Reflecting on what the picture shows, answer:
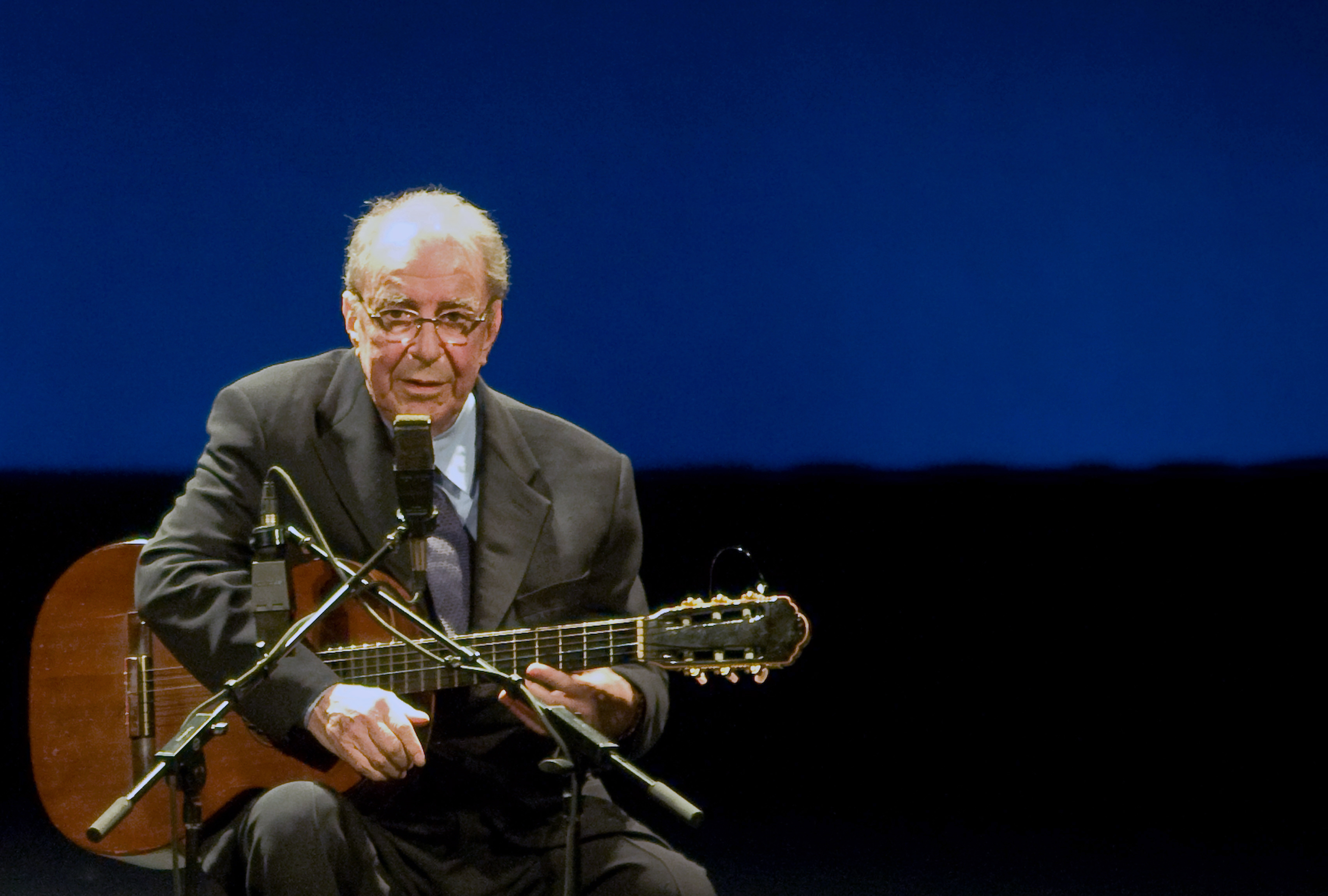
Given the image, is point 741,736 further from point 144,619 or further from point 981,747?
point 144,619

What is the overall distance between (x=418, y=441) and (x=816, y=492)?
2059mm

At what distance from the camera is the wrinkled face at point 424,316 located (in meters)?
2.53

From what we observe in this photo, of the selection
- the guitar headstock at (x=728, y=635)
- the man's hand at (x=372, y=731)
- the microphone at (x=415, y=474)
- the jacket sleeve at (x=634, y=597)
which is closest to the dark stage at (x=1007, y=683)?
the jacket sleeve at (x=634, y=597)

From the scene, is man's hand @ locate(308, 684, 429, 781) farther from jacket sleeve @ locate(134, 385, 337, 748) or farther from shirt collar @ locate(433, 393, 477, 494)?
shirt collar @ locate(433, 393, 477, 494)

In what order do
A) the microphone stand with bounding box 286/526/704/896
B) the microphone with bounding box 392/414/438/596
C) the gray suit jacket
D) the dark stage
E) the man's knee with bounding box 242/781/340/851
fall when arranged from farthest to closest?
the dark stage → the gray suit jacket → the man's knee with bounding box 242/781/340/851 → the microphone with bounding box 392/414/438/596 → the microphone stand with bounding box 286/526/704/896

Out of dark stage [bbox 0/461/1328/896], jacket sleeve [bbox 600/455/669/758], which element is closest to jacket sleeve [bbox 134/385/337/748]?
jacket sleeve [bbox 600/455/669/758]

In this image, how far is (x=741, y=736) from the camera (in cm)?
387

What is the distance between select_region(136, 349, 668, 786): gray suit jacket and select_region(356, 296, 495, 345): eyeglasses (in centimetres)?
18

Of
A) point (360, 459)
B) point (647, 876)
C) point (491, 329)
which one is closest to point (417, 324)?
point (491, 329)

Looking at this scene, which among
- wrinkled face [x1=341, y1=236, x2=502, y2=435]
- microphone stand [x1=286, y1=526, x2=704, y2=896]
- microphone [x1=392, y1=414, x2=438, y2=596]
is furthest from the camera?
wrinkled face [x1=341, y1=236, x2=502, y2=435]

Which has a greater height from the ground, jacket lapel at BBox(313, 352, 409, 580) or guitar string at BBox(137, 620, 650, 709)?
jacket lapel at BBox(313, 352, 409, 580)

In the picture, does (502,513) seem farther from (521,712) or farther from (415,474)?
(415,474)

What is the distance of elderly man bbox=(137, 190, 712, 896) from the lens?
2342mm

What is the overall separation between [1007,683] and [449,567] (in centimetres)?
183
